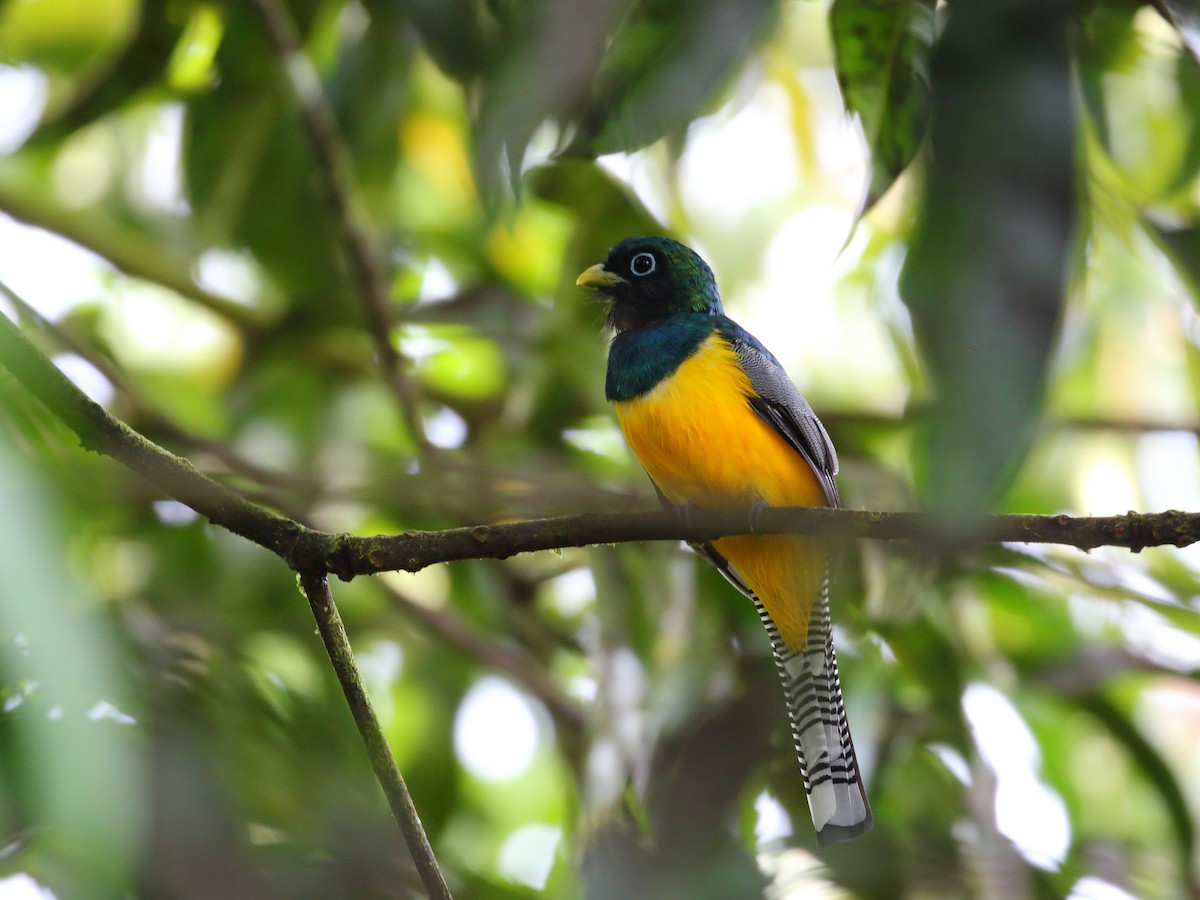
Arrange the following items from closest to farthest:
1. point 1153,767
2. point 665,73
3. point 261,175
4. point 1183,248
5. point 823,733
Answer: point 665,73 → point 1183,248 → point 823,733 → point 1153,767 → point 261,175

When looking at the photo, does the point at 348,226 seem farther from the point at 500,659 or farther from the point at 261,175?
the point at 500,659

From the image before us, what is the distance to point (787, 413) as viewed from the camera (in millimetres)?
3748

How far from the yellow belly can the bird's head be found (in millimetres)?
274

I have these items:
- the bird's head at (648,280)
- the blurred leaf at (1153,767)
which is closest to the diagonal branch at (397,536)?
the bird's head at (648,280)

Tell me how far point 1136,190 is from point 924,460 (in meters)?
1.91

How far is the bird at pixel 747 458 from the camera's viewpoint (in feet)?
11.8

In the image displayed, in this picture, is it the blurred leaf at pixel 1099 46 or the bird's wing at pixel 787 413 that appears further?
the bird's wing at pixel 787 413

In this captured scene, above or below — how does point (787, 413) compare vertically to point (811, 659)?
above

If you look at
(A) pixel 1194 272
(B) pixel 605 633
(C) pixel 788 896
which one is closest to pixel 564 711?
(B) pixel 605 633

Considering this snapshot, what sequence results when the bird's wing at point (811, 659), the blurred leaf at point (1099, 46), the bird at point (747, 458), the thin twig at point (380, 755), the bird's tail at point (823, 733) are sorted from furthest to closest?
1. the bird at point (747, 458)
2. the bird's wing at point (811, 659)
3. the bird's tail at point (823, 733)
4. the blurred leaf at point (1099, 46)
5. the thin twig at point (380, 755)

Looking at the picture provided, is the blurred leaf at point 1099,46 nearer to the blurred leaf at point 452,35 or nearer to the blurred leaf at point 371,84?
the blurred leaf at point 452,35

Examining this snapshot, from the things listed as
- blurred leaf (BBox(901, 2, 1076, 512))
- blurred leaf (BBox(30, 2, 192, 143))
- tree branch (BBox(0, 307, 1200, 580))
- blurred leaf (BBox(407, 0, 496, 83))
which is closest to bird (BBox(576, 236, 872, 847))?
blurred leaf (BBox(407, 0, 496, 83))

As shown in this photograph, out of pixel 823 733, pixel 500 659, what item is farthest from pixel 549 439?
pixel 823 733

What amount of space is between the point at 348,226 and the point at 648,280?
1443 mm
